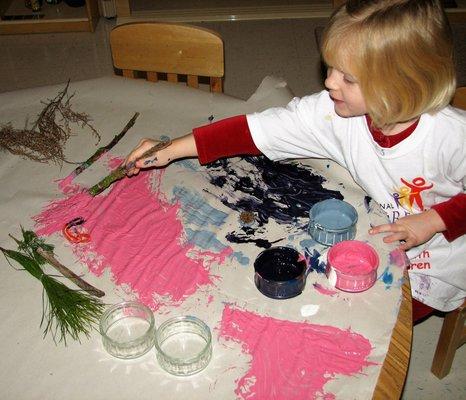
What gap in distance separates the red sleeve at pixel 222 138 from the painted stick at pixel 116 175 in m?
0.08

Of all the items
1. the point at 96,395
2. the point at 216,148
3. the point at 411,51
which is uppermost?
the point at 411,51

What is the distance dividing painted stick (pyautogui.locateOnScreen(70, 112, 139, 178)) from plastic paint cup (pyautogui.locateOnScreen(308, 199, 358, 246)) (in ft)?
1.85

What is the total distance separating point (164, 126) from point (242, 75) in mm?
1539

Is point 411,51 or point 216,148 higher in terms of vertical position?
point 411,51

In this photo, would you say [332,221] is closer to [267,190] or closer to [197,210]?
[267,190]

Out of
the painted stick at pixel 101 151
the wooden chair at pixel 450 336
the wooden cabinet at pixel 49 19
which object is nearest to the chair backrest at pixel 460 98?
the wooden chair at pixel 450 336

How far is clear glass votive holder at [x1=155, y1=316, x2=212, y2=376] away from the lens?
35.8 inches

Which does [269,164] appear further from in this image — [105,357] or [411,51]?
[105,357]

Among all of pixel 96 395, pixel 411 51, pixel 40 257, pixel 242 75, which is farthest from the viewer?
pixel 242 75

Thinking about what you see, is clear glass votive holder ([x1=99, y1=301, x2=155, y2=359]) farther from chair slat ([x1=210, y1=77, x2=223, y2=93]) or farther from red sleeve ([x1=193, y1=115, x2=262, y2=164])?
chair slat ([x1=210, y1=77, x2=223, y2=93])

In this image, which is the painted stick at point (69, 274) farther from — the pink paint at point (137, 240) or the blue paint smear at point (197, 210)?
the blue paint smear at point (197, 210)

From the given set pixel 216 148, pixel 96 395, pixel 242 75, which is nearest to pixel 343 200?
pixel 216 148

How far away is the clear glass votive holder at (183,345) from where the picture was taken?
0.91m

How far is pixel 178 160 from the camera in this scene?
135cm
